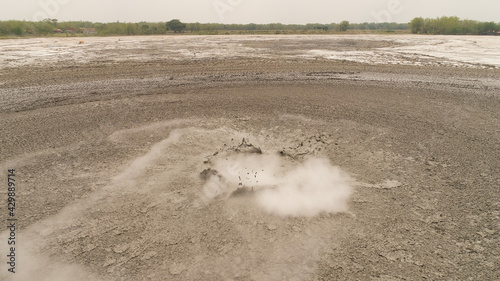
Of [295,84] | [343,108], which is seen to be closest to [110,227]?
[343,108]

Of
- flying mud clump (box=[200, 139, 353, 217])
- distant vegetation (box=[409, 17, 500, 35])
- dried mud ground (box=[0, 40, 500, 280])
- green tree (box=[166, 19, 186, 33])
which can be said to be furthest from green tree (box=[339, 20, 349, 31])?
flying mud clump (box=[200, 139, 353, 217])

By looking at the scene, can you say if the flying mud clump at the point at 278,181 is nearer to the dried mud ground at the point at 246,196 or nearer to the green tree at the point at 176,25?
the dried mud ground at the point at 246,196

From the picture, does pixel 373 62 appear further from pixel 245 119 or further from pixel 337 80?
pixel 245 119

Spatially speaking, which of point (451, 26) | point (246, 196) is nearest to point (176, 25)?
point (451, 26)

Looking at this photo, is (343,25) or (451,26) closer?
(451,26)

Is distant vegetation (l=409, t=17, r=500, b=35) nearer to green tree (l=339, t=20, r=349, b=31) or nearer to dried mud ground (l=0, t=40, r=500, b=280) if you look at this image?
green tree (l=339, t=20, r=349, b=31)

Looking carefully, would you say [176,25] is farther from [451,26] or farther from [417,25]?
[451,26]
